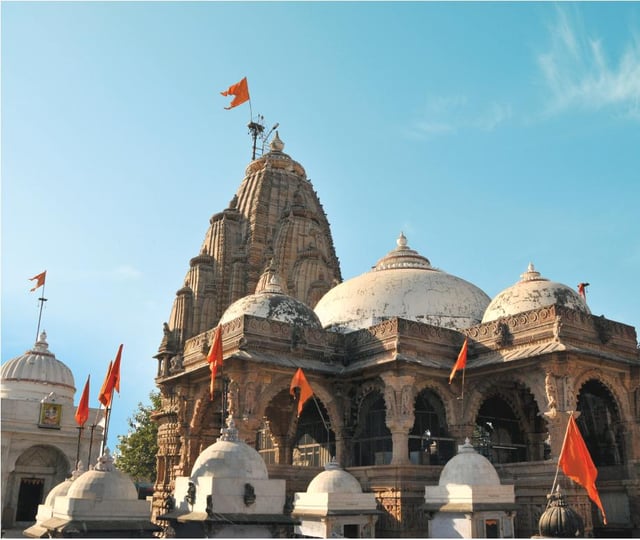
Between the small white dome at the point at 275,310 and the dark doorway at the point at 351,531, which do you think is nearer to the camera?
the dark doorway at the point at 351,531

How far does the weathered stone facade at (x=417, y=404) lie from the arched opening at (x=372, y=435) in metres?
0.05

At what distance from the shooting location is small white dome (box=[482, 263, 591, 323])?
25562 mm

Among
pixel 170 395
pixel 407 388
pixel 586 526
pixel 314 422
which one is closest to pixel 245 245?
pixel 170 395

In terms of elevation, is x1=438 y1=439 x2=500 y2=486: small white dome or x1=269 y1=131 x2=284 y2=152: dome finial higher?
x1=269 y1=131 x2=284 y2=152: dome finial

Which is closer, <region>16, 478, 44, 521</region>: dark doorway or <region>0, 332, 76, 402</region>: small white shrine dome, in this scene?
<region>16, 478, 44, 521</region>: dark doorway

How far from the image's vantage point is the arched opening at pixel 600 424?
2458 centimetres

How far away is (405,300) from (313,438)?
23.7 ft

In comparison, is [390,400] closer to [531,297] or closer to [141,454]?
[531,297]

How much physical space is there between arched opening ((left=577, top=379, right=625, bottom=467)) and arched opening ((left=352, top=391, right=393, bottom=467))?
25.8 feet

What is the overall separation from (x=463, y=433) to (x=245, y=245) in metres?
25.9

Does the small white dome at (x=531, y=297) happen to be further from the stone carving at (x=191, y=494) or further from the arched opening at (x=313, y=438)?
the stone carving at (x=191, y=494)

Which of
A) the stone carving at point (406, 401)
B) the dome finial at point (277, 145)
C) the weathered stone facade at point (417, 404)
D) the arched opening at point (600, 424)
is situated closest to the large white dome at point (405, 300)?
the weathered stone facade at point (417, 404)

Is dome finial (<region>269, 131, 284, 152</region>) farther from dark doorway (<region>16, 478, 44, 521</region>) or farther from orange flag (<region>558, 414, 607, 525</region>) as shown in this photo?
orange flag (<region>558, 414, 607, 525</region>)

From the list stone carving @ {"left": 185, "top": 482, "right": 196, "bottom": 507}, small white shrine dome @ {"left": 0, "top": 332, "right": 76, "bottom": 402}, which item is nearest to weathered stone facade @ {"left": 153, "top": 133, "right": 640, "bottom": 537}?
stone carving @ {"left": 185, "top": 482, "right": 196, "bottom": 507}
